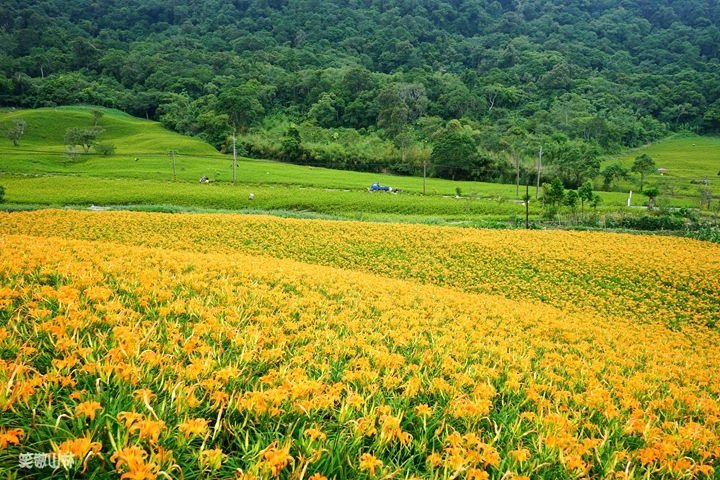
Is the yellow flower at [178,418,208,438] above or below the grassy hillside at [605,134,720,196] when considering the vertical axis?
below

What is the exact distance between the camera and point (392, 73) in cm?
10688

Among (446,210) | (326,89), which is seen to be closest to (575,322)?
(446,210)

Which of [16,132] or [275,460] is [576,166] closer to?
[275,460]

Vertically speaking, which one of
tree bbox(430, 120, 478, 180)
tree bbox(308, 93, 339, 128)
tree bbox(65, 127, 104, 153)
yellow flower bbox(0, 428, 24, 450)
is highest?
tree bbox(308, 93, 339, 128)

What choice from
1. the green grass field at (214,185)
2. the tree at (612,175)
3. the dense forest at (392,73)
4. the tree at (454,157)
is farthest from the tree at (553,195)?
the tree at (454,157)

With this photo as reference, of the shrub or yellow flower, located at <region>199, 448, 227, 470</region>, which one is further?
the shrub

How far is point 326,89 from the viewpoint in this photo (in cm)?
8350

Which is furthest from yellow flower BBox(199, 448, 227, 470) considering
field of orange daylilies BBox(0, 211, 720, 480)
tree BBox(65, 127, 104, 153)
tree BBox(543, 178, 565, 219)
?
tree BBox(65, 127, 104, 153)

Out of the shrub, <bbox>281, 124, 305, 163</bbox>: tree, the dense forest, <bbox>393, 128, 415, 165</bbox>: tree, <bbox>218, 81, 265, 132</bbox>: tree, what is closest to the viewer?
the shrub

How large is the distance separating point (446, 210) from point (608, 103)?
236 feet

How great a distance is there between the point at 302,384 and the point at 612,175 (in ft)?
167

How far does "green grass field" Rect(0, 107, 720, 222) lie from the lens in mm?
28922

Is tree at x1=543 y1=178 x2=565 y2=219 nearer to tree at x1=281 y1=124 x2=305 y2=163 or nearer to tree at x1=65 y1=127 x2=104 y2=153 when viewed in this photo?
tree at x1=281 y1=124 x2=305 y2=163

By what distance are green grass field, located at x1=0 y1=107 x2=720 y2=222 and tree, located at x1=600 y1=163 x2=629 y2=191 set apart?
1981 millimetres
